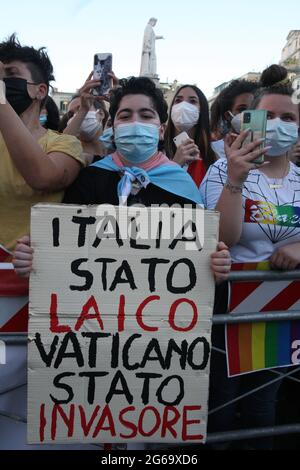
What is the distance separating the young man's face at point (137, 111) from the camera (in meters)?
2.63

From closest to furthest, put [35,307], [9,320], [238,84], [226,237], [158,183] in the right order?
1. [35,307]
2. [9,320]
3. [226,237]
4. [158,183]
5. [238,84]

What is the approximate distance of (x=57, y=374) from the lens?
2.07m

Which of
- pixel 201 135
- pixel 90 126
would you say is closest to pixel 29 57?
pixel 90 126

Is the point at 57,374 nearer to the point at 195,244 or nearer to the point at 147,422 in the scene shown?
the point at 147,422

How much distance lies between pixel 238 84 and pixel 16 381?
309cm

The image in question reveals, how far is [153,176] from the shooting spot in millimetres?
2535

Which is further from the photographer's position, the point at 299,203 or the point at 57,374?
the point at 299,203

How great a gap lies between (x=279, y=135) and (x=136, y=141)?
29.0 inches

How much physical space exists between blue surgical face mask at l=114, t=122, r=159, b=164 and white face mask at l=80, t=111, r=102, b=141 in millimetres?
1438

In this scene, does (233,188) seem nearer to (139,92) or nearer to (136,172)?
(136,172)

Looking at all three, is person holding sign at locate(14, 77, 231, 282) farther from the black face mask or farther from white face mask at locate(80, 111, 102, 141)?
white face mask at locate(80, 111, 102, 141)

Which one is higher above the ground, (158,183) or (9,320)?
(158,183)

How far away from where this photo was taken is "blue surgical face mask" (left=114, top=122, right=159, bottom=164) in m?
2.53

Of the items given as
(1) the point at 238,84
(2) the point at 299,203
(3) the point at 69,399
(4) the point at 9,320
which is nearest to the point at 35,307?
(4) the point at 9,320
